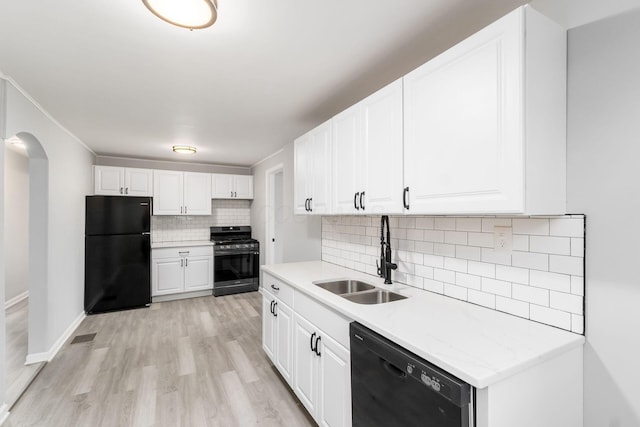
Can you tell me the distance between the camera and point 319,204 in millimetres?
2439

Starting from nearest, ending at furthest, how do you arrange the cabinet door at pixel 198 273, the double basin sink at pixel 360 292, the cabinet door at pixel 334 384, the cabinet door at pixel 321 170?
the cabinet door at pixel 334 384 < the double basin sink at pixel 360 292 < the cabinet door at pixel 321 170 < the cabinet door at pixel 198 273

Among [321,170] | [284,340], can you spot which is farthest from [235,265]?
[321,170]

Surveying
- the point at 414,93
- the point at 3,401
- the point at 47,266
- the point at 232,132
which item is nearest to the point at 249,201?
the point at 232,132

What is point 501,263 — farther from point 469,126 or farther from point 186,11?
point 186,11

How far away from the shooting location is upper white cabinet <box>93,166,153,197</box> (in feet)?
14.1

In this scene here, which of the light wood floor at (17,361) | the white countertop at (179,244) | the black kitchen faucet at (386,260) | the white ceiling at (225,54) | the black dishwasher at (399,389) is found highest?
the white ceiling at (225,54)

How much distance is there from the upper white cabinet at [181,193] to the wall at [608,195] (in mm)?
4923

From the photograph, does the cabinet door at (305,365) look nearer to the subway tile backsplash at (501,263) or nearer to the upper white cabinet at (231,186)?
the subway tile backsplash at (501,263)

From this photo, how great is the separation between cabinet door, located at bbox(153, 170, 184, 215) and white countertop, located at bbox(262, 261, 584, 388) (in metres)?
3.91

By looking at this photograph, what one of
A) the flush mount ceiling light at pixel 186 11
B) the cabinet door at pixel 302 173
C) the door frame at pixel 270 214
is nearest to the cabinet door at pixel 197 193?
the door frame at pixel 270 214

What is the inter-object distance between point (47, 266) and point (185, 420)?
199 centimetres

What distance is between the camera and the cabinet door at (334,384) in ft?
5.01

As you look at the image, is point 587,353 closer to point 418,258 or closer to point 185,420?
point 418,258

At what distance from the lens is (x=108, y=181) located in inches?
171
